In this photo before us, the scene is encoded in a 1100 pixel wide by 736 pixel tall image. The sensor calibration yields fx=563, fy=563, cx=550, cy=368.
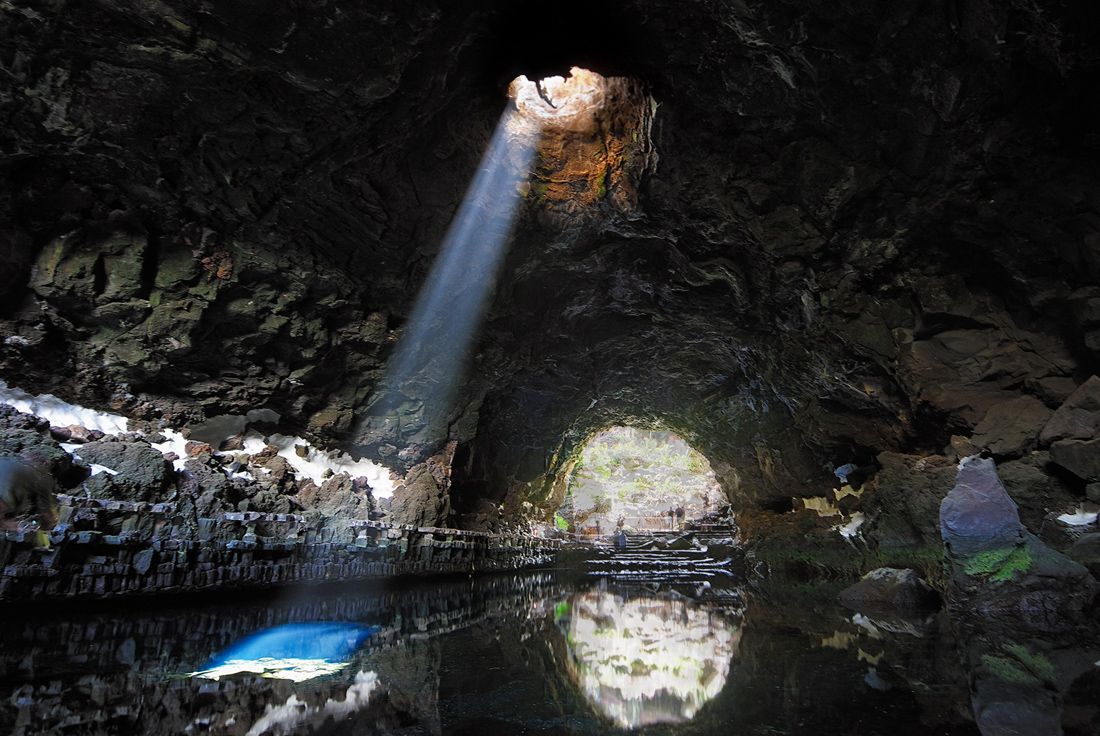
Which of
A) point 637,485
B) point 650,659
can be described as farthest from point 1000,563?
point 637,485

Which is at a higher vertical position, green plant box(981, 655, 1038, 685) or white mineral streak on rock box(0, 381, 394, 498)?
white mineral streak on rock box(0, 381, 394, 498)

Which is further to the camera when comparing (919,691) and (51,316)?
(51,316)

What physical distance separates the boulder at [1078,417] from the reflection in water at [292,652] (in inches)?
333

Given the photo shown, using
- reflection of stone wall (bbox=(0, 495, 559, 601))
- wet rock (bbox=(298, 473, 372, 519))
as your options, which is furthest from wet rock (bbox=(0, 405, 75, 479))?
wet rock (bbox=(298, 473, 372, 519))

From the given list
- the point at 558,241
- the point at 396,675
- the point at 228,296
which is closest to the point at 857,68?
the point at 558,241

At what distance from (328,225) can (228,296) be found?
1.92m

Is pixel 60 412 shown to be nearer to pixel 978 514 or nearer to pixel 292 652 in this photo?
pixel 292 652

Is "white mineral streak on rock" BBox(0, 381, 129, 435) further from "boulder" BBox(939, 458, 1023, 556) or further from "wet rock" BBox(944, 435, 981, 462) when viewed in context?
"wet rock" BBox(944, 435, 981, 462)

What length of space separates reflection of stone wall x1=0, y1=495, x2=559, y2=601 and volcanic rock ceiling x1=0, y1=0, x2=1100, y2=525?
220 centimetres

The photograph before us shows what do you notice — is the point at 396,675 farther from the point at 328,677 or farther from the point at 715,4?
the point at 715,4

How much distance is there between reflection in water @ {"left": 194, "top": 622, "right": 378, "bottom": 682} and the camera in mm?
3658

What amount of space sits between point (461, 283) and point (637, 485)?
37504mm

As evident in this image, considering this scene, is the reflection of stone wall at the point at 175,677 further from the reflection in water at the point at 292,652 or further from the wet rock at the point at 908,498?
the wet rock at the point at 908,498

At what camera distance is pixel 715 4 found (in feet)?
21.0
